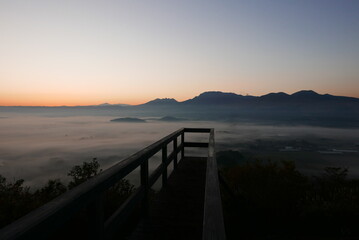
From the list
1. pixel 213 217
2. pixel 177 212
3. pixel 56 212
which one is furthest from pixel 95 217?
pixel 177 212

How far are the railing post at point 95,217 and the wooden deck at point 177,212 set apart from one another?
52.0 inches

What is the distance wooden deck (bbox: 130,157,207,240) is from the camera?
3.32 m

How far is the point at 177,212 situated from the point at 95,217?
217cm

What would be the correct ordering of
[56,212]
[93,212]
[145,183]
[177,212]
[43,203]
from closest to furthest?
[56,212] < [93,212] < [145,183] < [177,212] < [43,203]

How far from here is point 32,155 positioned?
176250 mm

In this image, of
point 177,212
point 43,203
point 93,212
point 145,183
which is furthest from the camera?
point 43,203

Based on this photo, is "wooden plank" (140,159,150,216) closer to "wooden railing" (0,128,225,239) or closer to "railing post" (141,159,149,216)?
"railing post" (141,159,149,216)

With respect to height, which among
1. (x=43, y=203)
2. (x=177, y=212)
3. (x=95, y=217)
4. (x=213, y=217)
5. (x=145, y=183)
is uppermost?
(x=213, y=217)

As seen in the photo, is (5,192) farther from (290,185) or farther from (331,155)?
(331,155)

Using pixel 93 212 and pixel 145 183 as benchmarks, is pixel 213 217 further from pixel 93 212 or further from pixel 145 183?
pixel 145 183

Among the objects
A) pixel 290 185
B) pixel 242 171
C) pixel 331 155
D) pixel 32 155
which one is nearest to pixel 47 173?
pixel 32 155

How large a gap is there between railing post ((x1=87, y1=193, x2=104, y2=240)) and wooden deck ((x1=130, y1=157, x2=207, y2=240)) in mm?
1321

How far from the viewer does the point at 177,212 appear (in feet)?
13.0

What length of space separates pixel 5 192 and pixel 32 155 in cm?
18815
